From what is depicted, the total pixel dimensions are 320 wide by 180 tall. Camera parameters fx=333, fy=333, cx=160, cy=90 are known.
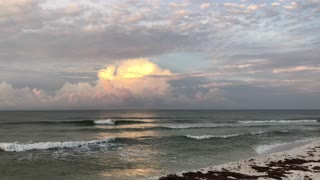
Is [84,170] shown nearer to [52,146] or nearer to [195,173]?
[195,173]

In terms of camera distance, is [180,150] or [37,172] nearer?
[37,172]

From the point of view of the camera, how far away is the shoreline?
16.2 m

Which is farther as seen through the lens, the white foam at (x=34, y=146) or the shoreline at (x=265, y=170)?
the white foam at (x=34, y=146)

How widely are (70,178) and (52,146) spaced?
12.9 meters

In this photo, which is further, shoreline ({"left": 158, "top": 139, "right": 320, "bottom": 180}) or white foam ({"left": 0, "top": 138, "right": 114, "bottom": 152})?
white foam ({"left": 0, "top": 138, "right": 114, "bottom": 152})

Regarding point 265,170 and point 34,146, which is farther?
point 34,146

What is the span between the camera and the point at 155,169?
19250 mm

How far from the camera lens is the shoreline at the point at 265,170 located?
→ 16156 millimetres

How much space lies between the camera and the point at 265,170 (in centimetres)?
1784

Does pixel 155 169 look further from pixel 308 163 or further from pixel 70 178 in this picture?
pixel 308 163

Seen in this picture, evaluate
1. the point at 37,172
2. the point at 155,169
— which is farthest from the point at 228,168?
the point at 37,172

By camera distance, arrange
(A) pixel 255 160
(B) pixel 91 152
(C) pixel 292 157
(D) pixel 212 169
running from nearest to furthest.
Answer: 1. (D) pixel 212 169
2. (A) pixel 255 160
3. (C) pixel 292 157
4. (B) pixel 91 152

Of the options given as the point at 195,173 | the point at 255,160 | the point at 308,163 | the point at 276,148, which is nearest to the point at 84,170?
the point at 195,173

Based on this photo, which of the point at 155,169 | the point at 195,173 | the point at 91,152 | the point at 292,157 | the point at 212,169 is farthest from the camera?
the point at 91,152
